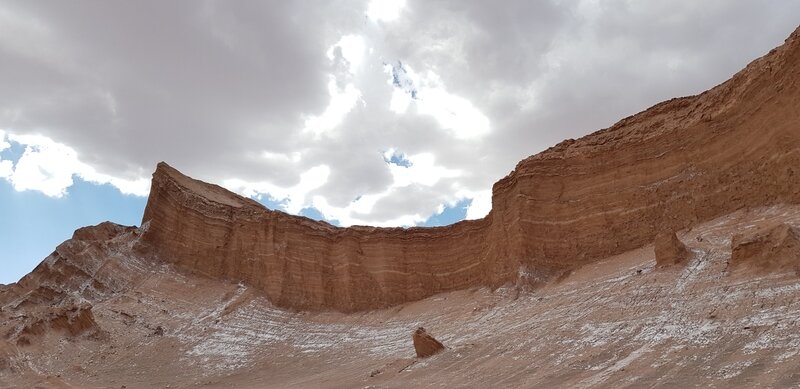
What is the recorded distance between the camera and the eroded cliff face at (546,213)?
63.2 ft

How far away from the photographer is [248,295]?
3344 cm

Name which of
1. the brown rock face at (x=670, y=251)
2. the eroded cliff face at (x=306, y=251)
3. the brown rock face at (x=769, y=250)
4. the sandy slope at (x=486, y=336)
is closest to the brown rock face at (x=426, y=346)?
the sandy slope at (x=486, y=336)

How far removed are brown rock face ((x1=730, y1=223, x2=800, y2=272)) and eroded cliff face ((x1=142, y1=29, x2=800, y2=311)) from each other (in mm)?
4435

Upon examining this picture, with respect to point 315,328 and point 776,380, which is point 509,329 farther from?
point 315,328

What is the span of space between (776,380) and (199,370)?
22.6 meters

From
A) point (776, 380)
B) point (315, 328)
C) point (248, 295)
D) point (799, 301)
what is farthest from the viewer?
point (248, 295)

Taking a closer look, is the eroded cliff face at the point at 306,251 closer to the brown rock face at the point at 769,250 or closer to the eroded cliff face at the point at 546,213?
the eroded cliff face at the point at 546,213

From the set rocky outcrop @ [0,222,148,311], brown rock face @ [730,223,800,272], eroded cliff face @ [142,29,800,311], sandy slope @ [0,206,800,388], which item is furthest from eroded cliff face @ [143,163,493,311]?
brown rock face @ [730,223,800,272]

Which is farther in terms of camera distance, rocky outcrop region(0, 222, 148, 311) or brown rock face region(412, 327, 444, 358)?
rocky outcrop region(0, 222, 148, 311)

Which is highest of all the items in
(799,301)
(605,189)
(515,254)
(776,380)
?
(605,189)

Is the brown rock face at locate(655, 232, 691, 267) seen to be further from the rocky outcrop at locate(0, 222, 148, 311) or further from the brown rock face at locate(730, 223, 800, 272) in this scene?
the rocky outcrop at locate(0, 222, 148, 311)

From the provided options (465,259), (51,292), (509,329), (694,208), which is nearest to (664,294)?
(509,329)

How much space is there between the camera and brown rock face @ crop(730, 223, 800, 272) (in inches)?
525

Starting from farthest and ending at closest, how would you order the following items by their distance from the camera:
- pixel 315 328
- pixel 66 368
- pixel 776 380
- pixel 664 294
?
pixel 315 328 → pixel 66 368 → pixel 664 294 → pixel 776 380
